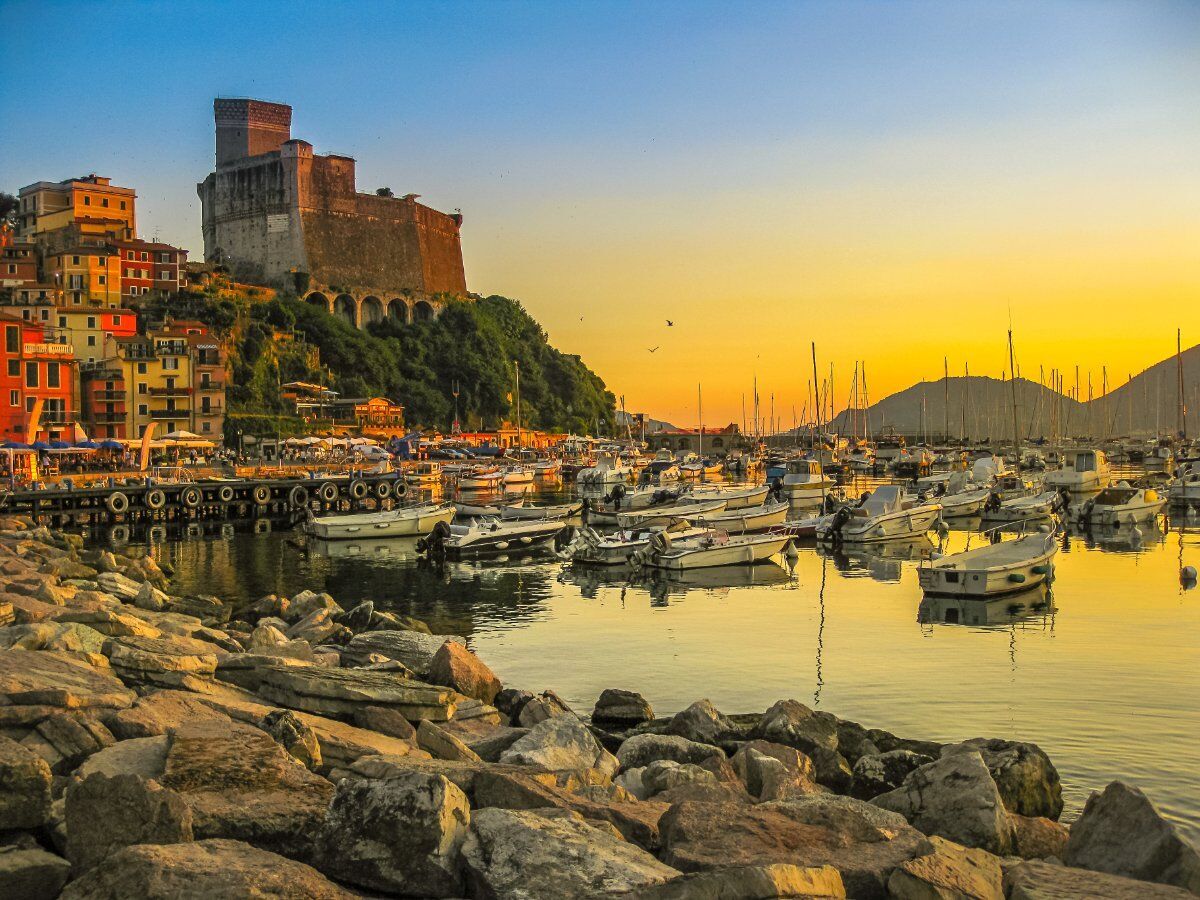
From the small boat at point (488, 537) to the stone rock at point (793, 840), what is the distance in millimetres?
27884

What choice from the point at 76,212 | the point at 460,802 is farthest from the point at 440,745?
the point at 76,212

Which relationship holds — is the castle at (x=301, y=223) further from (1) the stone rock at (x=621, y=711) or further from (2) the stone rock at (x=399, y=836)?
(2) the stone rock at (x=399, y=836)

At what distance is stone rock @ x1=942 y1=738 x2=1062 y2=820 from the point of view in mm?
10289

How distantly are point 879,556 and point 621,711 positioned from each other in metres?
22.0

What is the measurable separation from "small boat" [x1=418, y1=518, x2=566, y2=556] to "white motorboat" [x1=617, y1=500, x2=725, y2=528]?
3367 millimetres

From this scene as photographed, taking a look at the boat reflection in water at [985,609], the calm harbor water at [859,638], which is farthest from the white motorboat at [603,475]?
the boat reflection in water at [985,609]

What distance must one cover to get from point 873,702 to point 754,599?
34.5 feet

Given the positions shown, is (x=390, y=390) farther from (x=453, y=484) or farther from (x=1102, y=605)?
(x=1102, y=605)

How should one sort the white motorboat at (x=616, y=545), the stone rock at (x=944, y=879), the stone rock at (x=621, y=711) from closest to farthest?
the stone rock at (x=944, y=879) → the stone rock at (x=621, y=711) → the white motorboat at (x=616, y=545)

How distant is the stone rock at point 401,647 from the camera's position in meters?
14.9

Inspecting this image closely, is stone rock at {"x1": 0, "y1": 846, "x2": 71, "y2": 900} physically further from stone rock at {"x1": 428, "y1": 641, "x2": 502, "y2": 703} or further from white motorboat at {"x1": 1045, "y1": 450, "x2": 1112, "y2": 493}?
white motorboat at {"x1": 1045, "y1": 450, "x2": 1112, "y2": 493}

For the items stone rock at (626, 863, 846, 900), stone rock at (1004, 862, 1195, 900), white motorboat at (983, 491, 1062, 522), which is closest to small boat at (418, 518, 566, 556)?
white motorboat at (983, 491, 1062, 522)

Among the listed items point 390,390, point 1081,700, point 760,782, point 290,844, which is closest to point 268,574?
point 1081,700

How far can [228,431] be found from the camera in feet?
239
